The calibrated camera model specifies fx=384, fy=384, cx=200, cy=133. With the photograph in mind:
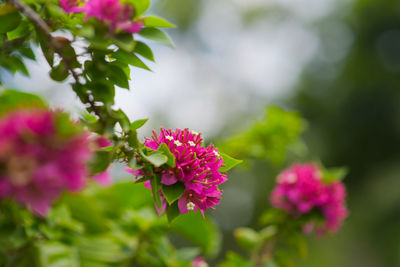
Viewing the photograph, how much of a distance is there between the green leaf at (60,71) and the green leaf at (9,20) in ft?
0.28

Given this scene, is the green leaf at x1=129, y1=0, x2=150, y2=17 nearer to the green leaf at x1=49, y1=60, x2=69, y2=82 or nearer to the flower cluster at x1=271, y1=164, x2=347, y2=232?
the green leaf at x1=49, y1=60, x2=69, y2=82

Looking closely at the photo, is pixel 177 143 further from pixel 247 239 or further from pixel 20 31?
pixel 247 239

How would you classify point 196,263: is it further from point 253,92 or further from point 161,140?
point 253,92

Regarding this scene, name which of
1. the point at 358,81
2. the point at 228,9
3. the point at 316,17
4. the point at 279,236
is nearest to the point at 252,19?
the point at 228,9

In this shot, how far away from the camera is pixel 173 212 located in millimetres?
578

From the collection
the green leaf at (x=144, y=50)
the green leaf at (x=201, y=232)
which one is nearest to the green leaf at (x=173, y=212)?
the green leaf at (x=144, y=50)

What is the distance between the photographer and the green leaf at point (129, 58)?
1.86 feet

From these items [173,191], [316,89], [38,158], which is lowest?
[38,158]

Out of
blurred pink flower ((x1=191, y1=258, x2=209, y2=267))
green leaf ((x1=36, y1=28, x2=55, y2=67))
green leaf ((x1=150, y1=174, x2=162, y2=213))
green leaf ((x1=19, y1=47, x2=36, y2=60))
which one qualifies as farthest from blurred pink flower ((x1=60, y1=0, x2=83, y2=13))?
blurred pink flower ((x1=191, y1=258, x2=209, y2=267))

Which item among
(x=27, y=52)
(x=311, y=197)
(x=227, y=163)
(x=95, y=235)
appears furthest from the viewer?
(x=311, y=197)

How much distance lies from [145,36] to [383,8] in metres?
7.14

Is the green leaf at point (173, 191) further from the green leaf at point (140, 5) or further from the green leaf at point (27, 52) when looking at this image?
the green leaf at point (27, 52)

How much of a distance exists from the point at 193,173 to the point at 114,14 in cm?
25

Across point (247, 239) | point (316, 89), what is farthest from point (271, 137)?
point (316, 89)
